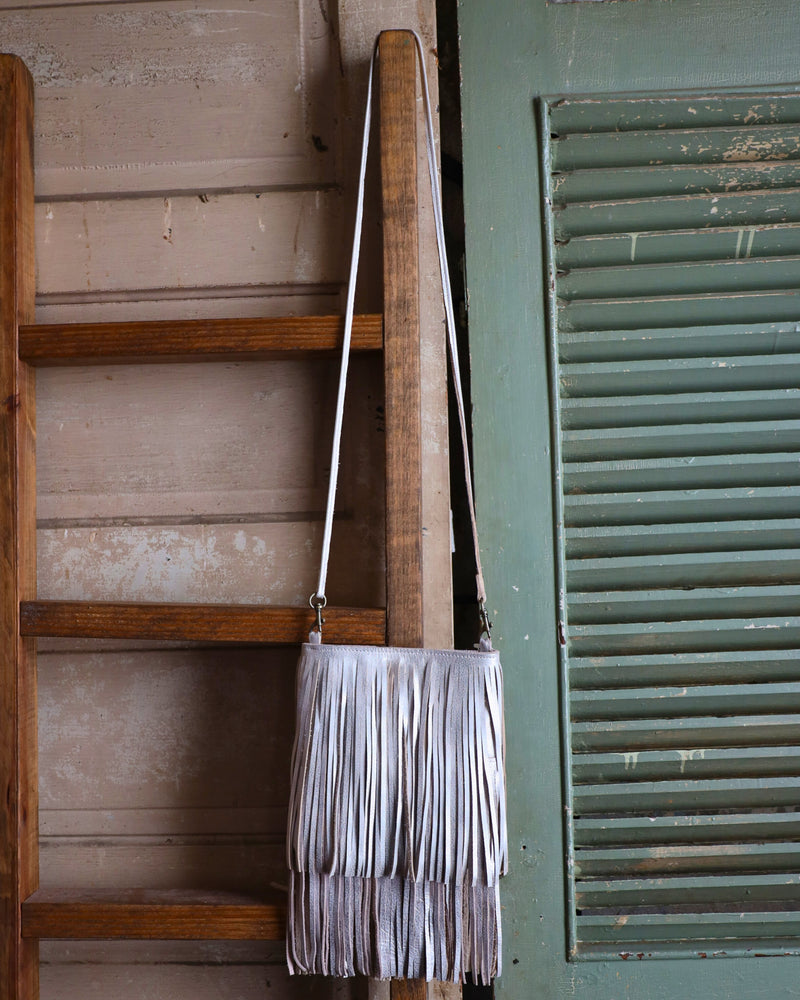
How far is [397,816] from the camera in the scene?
687 millimetres

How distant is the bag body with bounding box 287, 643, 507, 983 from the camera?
68 cm

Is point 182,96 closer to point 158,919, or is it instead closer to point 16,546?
point 16,546

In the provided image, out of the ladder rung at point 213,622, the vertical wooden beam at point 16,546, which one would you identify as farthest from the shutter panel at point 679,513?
the vertical wooden beam at point 16,546

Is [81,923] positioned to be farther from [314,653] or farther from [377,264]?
[377,264]

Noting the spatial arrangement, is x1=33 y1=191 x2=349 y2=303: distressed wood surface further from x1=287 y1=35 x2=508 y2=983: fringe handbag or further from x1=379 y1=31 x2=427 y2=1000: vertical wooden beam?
x1=287 y1=35 x2=508 y2=983: fringe handbag

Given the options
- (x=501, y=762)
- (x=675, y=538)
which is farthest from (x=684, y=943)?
(x=675, y=538)

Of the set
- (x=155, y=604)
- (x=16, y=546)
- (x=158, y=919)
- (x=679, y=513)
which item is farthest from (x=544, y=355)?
(x=158, y=919)

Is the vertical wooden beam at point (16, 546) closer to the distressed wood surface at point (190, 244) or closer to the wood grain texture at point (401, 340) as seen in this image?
the distressed wood surface at point (190, 244)

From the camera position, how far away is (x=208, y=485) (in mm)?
813

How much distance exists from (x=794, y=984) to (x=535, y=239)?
33.4 inches

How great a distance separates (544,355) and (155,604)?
0.49 meters

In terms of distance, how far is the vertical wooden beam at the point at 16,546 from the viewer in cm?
73

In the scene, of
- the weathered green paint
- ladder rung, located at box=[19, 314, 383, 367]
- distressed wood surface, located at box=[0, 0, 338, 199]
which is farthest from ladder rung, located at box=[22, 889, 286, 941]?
distressed wood surface, located at box=[0, 0, 338, 199]

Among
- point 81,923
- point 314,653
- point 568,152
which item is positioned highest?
point 568,152
